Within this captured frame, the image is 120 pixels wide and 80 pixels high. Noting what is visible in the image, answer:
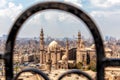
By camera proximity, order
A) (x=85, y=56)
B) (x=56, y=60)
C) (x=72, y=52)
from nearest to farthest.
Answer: (x=56, y=60) < (x=85, y=56) < (x=72, y=52)

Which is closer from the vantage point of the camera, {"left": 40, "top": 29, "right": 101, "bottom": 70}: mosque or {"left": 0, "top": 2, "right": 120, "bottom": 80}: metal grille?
{"left": 0, "top": 2, "right": 120, "bottom": 80}: metal grille

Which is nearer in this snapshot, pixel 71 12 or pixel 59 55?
pixel 71 12

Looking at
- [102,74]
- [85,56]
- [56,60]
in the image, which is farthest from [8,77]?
[85,56]

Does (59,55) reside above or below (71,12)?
below

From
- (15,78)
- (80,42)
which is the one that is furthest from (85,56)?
(15,78)

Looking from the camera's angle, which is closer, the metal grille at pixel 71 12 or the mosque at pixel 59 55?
the metal grille at pixel 71 12

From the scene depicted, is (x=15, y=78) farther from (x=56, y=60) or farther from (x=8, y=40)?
(x=56, y=60)

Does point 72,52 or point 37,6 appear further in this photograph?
point 72,52

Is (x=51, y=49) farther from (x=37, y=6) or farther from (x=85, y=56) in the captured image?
(x=37, y=6)

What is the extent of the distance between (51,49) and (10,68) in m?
39.6

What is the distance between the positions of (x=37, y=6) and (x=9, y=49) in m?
0.30

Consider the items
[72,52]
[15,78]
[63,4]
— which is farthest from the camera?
[72,52]

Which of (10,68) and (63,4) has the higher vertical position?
(63,4)

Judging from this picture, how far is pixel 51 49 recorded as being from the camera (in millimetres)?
41719
